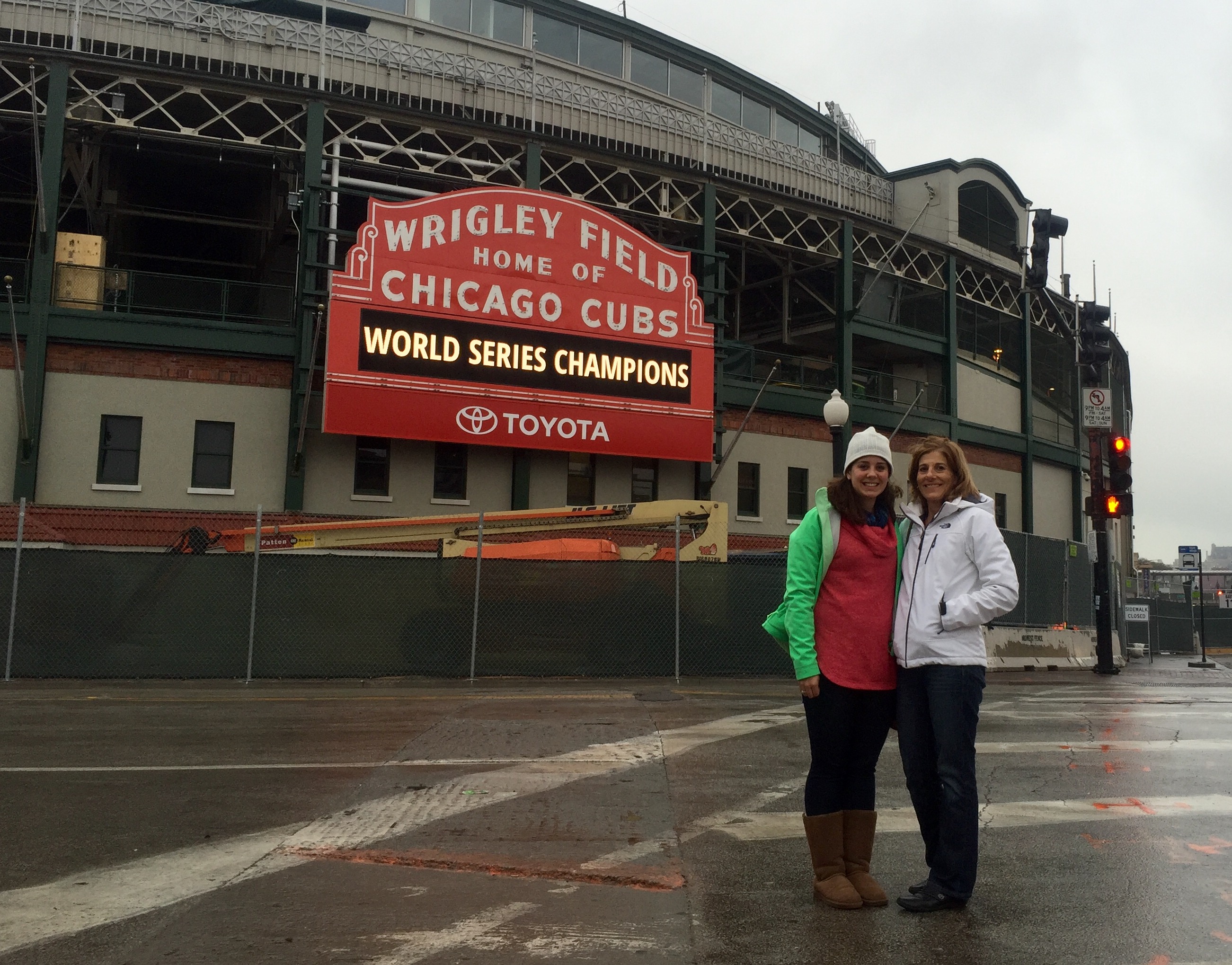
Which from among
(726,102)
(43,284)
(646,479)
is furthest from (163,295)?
(726,102)

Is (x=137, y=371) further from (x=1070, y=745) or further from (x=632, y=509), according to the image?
(x=1070, y=745)

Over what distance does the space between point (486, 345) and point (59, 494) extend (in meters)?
9.22

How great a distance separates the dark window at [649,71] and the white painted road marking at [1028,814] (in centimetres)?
3249

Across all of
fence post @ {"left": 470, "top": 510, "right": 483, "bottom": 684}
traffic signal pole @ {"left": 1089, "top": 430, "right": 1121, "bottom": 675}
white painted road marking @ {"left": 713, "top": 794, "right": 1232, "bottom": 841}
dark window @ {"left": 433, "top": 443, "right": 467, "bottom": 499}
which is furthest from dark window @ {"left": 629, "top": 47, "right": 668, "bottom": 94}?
white painted road marking @ {"left": 713, "top": 794, "right": 1232, "bottom": 841}

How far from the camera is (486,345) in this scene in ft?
78.3

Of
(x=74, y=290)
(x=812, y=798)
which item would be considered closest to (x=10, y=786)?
(x=812, y=798)

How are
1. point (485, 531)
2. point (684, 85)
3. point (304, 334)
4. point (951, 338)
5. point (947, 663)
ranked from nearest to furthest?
point (947, 663) < point (485, 531) < point (304, 334) < point (951, 338) < point (684, 85)

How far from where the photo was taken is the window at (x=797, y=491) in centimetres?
2972

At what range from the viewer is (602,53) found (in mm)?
35156

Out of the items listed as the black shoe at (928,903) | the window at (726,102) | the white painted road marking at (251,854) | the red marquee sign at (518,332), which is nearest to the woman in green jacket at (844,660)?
the black shoe at (928,903)

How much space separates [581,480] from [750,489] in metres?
5.08

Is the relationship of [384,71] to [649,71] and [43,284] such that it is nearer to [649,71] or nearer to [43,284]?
[43,284]

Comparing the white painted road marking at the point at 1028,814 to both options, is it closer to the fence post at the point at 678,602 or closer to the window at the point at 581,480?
the fence post at the point at 678,602

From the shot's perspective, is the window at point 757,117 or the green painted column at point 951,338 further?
the window at point 757,117
